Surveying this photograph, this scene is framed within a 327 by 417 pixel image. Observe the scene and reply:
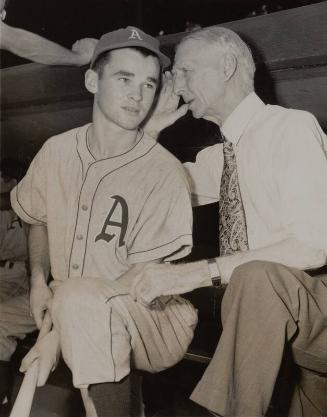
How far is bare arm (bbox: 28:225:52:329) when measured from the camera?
3.13ft

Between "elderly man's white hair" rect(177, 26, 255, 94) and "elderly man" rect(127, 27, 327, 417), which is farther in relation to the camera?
"elderly man's white hair" rect(177, 26, 255, 94)

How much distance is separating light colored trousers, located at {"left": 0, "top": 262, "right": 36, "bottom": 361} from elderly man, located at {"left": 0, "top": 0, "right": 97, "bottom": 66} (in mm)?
490

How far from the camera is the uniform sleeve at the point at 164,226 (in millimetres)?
886

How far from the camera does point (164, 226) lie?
0.90 metres

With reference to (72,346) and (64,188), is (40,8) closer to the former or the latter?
(64,188)

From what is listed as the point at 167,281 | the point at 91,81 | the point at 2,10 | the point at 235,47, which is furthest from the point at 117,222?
the point at 2,10

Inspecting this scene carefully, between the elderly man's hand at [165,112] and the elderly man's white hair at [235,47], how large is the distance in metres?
0.11

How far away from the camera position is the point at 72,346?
73cm

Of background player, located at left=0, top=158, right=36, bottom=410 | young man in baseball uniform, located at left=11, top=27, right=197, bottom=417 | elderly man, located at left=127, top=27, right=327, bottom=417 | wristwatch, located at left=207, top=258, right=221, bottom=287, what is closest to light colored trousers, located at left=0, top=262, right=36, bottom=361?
background player, located at left=0, top=158, right=36, bottom=410

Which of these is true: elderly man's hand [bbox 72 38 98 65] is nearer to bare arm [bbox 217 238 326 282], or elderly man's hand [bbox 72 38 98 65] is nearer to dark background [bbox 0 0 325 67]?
dark background [bbox 0 0 325 67]

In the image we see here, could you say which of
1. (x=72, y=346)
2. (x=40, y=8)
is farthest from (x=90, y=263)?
(x=40, y=8)

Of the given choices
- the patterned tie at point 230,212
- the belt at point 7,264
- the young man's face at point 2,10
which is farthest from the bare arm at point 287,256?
the young man's face at point 2,10

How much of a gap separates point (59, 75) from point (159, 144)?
313mm

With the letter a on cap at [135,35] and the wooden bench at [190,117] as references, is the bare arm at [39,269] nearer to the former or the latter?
the wooden bench at [190,117]
